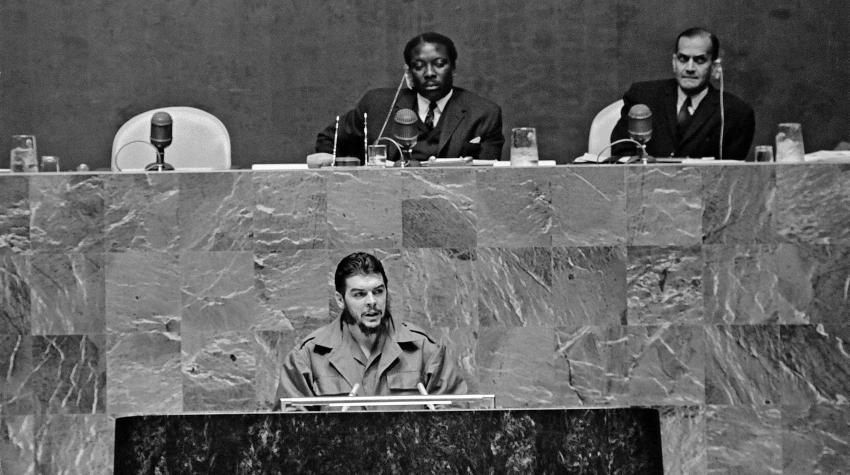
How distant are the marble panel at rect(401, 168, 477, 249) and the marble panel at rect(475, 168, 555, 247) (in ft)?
0.15

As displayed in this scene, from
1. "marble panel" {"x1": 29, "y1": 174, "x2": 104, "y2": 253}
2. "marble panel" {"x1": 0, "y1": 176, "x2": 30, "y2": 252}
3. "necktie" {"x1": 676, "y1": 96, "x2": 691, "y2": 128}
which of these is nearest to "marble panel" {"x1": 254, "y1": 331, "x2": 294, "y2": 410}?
"marble panel" {"x1": 29, "y1": 174, "x2": 104, "y2": 253}

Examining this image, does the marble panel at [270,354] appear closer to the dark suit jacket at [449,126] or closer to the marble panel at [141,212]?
the marble panel at [141,212]

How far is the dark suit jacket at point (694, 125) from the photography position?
22.7ft

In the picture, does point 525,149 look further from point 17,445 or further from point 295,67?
point 295,67

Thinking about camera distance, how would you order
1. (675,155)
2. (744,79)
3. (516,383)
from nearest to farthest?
Answer: (516,383) → (675,155) → (744,79)

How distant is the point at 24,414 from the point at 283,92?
354 cm

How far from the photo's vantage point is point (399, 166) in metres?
5.89

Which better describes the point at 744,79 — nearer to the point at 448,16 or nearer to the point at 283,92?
the point at 448,16

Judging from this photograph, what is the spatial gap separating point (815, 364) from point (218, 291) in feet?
7.47

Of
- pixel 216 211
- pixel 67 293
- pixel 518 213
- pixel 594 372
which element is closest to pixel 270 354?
pixel 216 211

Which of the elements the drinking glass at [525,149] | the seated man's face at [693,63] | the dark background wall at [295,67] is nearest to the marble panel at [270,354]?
the drinking glass at [525,149]

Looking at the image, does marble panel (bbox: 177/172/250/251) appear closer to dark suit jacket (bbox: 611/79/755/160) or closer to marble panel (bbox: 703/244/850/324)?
marble panel (bbox: 703/244/850/324)

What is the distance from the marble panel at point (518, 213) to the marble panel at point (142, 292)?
1.19 m

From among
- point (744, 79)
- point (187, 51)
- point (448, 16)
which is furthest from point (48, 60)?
point (744, 79)
